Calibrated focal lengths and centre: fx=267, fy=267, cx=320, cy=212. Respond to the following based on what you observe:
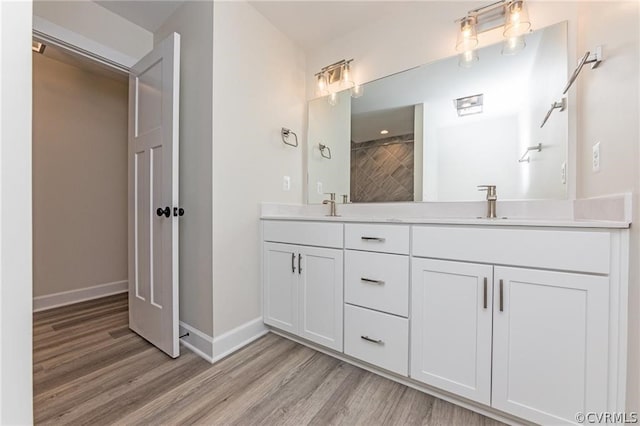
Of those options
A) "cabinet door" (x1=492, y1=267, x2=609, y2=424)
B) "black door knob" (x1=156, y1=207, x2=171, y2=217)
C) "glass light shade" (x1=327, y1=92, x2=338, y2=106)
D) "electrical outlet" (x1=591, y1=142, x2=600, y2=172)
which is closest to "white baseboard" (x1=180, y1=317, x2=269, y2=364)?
"black door knob" (x1=156, y1=207, x2=171, y2=217)

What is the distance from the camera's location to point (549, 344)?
1016mm

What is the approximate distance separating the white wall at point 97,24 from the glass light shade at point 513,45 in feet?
8.34

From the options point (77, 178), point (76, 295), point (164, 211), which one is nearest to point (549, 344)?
point (164, 211)

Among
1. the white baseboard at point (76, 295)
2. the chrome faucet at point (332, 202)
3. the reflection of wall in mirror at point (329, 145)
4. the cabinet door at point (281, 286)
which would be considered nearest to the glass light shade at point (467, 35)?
the reflection of wall in mirror at point (329, 145)

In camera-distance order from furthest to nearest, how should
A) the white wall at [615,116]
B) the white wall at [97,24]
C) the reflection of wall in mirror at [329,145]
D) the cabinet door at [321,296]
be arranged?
1. the reflection of wall in mirror at [329,145]
2. the white wall at [97,24]
3. the cabinet door at [321,296]
4. the white wall at [615,116]

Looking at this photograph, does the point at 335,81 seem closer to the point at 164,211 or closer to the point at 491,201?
the point at 491,201

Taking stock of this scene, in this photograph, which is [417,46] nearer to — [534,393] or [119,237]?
[534,393]

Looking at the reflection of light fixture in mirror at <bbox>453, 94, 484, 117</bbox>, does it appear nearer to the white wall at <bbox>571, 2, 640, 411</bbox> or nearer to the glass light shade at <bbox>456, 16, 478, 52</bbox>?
the glass light shade at <bbox>456, 16, 478, 52</bbox>

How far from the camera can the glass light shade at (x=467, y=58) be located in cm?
162

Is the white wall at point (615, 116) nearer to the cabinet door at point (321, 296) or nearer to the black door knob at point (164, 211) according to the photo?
the cabinet door at point (321, 296)

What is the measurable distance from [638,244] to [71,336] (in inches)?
120

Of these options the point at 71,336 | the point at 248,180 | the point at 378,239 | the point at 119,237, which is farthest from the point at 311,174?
the point at 119,237

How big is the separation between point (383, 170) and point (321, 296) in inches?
39.4
